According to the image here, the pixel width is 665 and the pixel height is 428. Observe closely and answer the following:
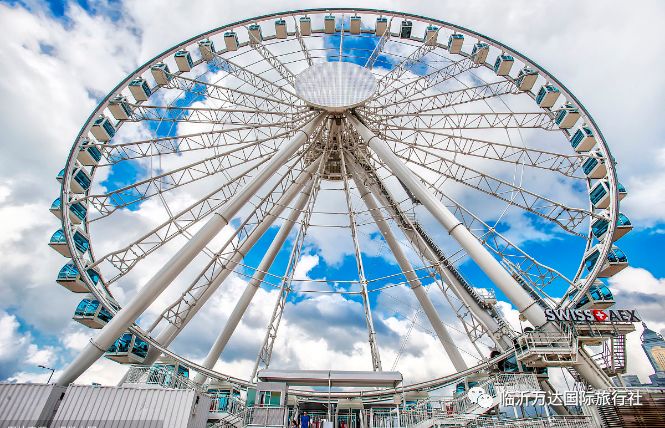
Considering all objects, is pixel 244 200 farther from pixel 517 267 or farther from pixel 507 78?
pixel 507 78

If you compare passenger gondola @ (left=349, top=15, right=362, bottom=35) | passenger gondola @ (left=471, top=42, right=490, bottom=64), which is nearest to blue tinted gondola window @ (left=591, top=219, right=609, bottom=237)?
passenger gondola @ (left=471, top=42, right=490, bottom=64)

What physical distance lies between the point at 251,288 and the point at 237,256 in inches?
90.0

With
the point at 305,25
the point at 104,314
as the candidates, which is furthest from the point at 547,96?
the point at 104,314

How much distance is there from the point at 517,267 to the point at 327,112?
13.3 m

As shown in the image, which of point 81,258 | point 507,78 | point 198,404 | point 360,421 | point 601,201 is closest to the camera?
point 198,404

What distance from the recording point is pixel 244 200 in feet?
61.1

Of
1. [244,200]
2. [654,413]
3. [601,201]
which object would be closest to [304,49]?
[244,200]

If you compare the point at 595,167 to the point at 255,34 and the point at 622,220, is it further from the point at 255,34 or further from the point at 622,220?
the point at 255,34

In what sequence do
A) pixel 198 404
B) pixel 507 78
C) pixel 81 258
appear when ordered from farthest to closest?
1. pixel 507 78
2. pixel 81 258
3. pixel 198 404

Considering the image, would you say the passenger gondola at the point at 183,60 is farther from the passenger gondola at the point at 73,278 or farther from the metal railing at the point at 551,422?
the metal railing at the point at 551,422

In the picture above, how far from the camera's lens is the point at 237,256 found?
21875 mm

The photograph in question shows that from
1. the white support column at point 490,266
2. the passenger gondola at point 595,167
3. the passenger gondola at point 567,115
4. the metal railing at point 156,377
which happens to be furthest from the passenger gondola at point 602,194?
the metal railing at point 156,377

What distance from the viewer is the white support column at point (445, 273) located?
19.1 m

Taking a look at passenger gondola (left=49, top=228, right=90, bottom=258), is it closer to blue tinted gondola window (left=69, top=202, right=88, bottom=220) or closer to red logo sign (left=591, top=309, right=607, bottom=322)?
blue tinted gondola window (left=69, top=202, right=88, bottom=220)
